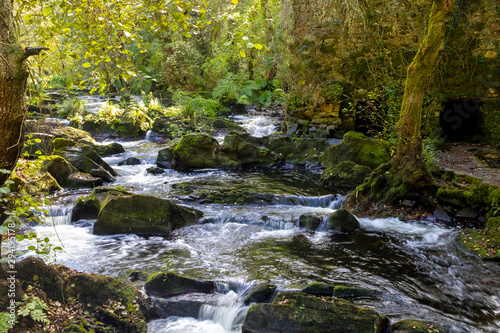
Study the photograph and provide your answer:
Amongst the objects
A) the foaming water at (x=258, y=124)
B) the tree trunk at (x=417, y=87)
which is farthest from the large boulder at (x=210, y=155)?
the tree trunk at (x=417, y=87)

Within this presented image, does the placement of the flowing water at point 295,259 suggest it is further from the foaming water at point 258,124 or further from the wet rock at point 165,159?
the foaming water at point 258,124

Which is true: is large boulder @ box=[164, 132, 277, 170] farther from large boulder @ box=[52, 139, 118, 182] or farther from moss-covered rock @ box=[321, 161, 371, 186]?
moss-covered rock @ box=[321, 161, 371, 186]

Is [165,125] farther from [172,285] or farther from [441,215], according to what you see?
[172,285]

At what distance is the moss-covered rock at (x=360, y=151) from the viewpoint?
1066 centimetres

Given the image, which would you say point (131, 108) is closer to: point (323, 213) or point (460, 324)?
point (323, 213)

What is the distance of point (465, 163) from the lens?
30.2ft

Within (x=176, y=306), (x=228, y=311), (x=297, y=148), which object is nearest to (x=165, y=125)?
(x=297, y=148)

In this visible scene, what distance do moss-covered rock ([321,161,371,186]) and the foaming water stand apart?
5800mm

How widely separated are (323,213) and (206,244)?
2676 mm

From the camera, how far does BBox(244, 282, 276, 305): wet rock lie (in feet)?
16.5

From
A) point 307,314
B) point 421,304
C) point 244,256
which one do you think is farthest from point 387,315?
point 244,256

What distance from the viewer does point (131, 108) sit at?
1705cm

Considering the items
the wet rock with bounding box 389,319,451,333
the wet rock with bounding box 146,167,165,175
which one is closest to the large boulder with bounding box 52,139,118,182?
the wet rock with bounding box 146,167,165,175

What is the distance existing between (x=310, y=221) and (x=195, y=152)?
5708 mm
